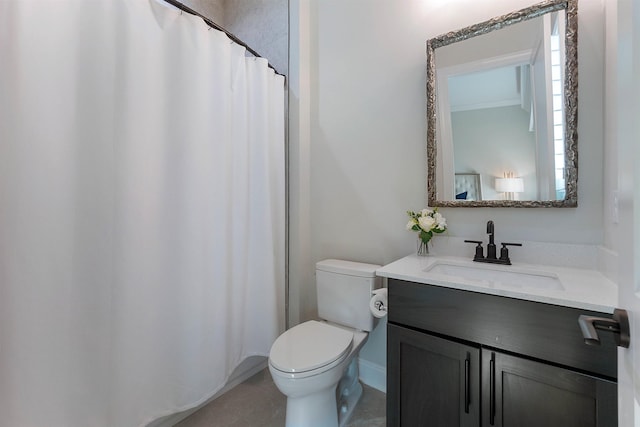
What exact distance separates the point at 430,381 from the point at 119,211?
139 centimetres

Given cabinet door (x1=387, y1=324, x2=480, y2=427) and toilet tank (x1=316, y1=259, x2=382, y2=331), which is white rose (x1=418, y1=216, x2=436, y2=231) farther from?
cabinet door (x1=387, y1=324, x2=480, y2=427)

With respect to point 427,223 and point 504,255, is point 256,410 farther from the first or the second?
point 504,255

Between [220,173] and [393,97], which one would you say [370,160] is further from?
[220,173]

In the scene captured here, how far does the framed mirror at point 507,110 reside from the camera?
45.9 inches

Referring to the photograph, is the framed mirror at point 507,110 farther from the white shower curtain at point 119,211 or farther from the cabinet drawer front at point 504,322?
the white shower curtain at point 119,211

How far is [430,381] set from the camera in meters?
1.03

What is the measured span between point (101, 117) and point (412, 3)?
5.58 ft

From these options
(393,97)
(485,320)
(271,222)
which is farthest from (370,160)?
(485,320)

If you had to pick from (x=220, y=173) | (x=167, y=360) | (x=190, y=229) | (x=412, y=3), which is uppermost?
(x=412, y=3)

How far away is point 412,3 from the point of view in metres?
1.55

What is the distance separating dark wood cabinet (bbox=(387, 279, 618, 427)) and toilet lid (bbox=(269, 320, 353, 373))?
0.84 feet

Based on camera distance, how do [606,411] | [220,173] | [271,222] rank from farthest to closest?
[271,222] < [220,173] < [606,411]

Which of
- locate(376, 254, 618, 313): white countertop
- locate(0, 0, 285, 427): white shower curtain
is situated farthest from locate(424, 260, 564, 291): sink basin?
locate(0, 0, 285, 427): white shower curtain

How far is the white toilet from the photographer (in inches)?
45.3
